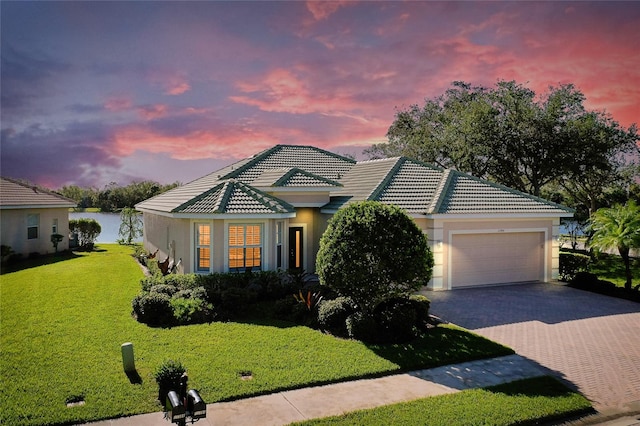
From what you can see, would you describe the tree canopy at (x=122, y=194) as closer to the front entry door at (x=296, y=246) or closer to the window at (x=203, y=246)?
the front entry door at (x=296, y=246)

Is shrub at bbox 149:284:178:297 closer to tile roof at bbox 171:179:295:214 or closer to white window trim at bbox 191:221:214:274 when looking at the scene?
white window trim at bbox 191:221:214:274

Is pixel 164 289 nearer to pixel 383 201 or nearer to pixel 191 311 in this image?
pixel 191 311

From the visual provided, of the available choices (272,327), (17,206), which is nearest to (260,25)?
(272,327)

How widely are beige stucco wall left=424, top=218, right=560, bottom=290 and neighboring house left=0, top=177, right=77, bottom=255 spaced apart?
19927 mm

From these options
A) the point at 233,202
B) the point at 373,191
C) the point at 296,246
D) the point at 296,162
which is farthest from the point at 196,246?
the point at 296,162

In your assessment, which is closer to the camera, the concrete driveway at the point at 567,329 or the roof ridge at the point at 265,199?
the concrete driveway at the point at 567,329

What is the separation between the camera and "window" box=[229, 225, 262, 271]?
53.7 ft

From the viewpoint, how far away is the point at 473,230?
17.6 meters

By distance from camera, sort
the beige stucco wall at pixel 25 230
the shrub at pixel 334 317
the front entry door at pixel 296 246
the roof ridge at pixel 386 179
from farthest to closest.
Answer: the beige stucco wall at pixel 25 230 → the front entry door at pixel 296 246 → the roof ridge at pixel 386 179 → the shrub at pixel 334 317

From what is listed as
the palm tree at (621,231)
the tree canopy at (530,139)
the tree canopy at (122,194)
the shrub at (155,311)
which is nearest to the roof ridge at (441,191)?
the palm tree at (621,231)

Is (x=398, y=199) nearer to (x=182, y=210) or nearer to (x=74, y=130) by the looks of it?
(x=182, y=210)

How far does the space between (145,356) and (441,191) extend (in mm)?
13052

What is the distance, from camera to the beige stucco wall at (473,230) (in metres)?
17.1

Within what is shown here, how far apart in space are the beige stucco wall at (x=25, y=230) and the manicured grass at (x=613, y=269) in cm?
3004
